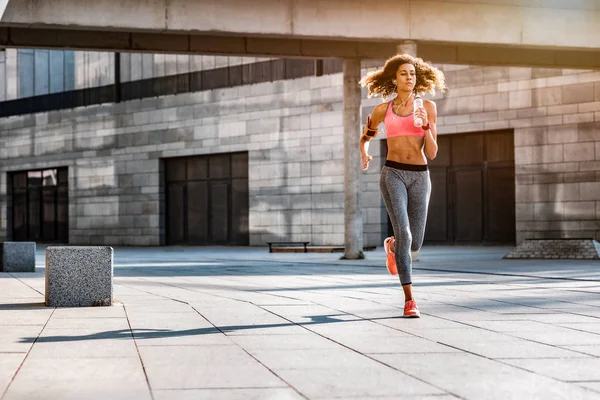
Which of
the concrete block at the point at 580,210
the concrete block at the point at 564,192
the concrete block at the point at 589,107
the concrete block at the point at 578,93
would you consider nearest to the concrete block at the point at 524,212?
the concrete block at the point at 564,192

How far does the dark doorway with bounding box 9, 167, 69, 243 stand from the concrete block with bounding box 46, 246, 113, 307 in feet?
109

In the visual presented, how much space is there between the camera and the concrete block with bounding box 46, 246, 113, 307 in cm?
981

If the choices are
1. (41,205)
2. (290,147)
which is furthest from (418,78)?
(41,205)

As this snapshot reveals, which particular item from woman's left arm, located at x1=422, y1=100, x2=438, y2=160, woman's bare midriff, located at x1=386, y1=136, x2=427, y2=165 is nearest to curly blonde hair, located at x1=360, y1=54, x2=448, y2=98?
woman's left arm, located at x1=422, y1=100, x2=438, y2=160

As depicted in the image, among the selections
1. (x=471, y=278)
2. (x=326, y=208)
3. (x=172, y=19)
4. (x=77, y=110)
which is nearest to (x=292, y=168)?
(x=326, y=208)

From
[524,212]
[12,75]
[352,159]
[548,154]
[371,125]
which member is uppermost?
[12,75]

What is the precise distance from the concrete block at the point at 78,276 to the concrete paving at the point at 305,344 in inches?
11.8

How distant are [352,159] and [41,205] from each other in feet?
81.9

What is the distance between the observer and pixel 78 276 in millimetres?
9867

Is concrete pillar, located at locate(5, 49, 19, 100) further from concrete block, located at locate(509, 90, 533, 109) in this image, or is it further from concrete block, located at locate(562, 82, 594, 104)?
concrete block, located at locate(562, 82, 594, 104)

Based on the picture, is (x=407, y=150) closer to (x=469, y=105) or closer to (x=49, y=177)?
(x=469, y=105)

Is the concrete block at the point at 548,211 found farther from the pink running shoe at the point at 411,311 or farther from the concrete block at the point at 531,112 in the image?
the pink running shoe at the point at 411,311

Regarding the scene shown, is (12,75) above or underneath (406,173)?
above

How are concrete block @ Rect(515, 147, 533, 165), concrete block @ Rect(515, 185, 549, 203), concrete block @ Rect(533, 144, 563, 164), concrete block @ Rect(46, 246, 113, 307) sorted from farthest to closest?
concrete block @ Rect(515, 147, 533, 165)
concrete block @ Rect(515, 185, 549, 203)
concrete block @ Rect(533, 144, 563, 164)
concrete block @ Rect(46, 246, 113, 307)
